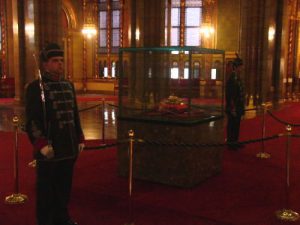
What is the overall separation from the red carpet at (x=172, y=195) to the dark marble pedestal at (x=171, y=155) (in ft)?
0.52

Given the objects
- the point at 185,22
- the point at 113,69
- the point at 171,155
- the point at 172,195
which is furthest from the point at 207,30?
the point at 172,195

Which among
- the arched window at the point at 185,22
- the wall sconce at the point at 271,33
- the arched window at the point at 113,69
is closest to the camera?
the wall sconce at the point at 271,33

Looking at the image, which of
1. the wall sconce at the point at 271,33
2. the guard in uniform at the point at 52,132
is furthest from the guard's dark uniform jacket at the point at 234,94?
the wall sconce at the point at 271,33

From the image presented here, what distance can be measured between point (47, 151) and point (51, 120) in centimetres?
31

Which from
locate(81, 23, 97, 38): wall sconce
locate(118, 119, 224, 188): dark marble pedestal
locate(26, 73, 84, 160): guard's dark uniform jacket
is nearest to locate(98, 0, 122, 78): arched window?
locate(81, 23, 97, 38): wall sconce

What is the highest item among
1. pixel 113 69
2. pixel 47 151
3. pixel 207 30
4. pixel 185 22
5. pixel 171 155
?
pixel 185 22

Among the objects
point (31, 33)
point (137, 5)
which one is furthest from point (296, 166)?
point (137, 5)

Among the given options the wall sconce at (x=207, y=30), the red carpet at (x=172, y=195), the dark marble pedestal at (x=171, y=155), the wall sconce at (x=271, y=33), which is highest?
the wall sconce at (x=207, y=30)

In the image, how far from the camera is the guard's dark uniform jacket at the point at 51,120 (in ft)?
13.4

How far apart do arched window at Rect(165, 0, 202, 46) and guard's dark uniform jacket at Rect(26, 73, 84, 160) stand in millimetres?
20671

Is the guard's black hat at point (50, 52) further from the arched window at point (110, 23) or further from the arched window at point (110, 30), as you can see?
the arched window at point (110, 23)

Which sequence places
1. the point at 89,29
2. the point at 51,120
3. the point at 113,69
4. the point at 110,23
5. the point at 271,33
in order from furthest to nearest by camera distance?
the point at 113,69 → the point at 110,23 → the point at 89,29 → the point at 271,33 → the point at 51,120

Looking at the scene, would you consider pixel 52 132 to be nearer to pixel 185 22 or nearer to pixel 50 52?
pixel 50 52

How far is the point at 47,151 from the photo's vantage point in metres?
4.01
